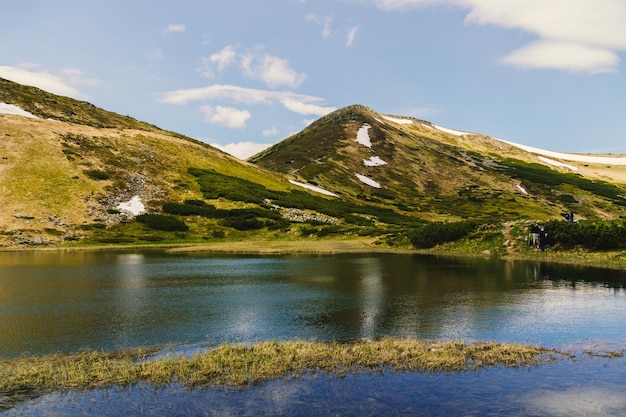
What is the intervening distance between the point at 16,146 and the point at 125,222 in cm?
3789

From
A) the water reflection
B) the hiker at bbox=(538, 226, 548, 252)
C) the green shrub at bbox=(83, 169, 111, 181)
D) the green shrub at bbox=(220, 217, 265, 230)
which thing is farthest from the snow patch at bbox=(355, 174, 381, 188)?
the water reflection

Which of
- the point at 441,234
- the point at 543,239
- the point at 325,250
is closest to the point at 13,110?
the point at 325,250

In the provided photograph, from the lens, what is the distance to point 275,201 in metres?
120

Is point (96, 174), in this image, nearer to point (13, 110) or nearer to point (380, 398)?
point (13, 110)

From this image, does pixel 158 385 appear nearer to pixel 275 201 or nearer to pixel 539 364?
pixel 539 364

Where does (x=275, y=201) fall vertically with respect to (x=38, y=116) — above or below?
below

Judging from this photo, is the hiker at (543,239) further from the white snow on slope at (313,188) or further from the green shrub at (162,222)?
the white snow on slope at (313,188)

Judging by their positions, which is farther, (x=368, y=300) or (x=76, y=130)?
(x=76, y=130)

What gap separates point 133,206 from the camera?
10044 cm

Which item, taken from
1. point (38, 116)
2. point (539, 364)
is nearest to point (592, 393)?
point (539, 364)

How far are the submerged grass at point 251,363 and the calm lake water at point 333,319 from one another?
0.82 meters

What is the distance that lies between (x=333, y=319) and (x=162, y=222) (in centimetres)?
7521

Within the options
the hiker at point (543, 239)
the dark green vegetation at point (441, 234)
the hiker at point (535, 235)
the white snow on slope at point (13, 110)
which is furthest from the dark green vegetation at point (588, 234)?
the white snow on slope at point (13, 110)

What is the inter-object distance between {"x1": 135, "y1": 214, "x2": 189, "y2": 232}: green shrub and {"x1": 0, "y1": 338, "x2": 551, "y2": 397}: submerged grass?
75529 mm
